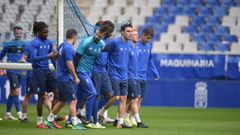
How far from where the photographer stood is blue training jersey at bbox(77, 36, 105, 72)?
1588 centimetres

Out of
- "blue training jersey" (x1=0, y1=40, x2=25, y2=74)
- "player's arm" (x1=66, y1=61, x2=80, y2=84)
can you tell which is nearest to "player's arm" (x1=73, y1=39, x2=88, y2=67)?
"player's arm" (x1=66, y1=61, x2=80, y2=84)

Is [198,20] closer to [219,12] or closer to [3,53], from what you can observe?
[219,12]

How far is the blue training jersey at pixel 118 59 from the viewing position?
1664 centimetres

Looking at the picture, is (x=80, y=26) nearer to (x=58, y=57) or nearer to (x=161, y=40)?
(x=58, y=57)

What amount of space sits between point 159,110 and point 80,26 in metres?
6.54

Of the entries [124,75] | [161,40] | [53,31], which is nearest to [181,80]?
[161,40]

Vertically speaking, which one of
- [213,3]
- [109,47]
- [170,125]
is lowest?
[170,125]

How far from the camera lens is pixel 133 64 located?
→ 1734 cm

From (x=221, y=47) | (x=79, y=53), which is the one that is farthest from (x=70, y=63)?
(x=221, y=47)

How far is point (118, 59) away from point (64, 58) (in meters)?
1.46

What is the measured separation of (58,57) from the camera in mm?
16016

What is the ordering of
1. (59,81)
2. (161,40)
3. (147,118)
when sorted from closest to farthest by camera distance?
1. (59,81)
2. (147,118)
3. (161,40)

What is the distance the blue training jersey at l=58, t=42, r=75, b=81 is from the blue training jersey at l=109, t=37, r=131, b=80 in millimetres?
1278

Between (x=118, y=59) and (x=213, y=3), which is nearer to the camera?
(x=118, y=59)
